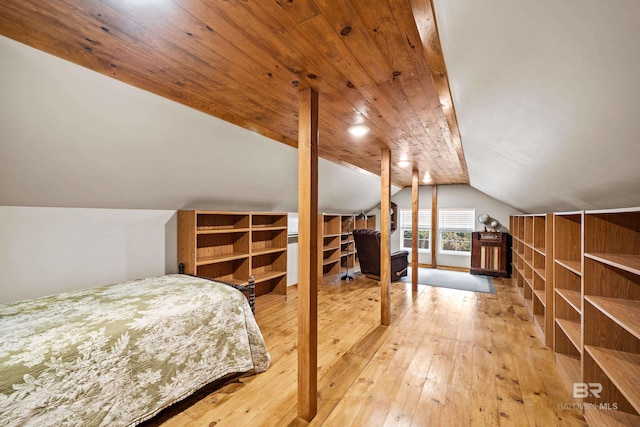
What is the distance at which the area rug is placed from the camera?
4.86 m

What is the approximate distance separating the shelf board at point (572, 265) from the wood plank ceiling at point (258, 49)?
1.44 meters

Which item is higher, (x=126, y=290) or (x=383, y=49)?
(x=383, y=49)

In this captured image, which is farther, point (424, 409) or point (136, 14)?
point (424, 409)

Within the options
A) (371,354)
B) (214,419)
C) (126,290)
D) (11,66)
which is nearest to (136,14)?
(11,66)

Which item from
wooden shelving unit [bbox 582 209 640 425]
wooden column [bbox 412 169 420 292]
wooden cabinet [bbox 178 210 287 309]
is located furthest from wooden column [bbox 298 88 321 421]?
wooden column [bbox 412 169 420 292]

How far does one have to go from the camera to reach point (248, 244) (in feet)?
11.9

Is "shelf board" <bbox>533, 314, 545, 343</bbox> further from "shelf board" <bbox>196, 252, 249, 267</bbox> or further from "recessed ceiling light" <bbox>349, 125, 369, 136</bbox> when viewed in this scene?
"shelf board" <bbox>196, 252, 249, 267</bbox>

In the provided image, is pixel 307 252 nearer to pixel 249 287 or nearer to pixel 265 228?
pixel 249 287

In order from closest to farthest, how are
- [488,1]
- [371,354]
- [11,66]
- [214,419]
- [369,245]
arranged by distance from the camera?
[488,1] < [11,66] < [214,419] < [371,354] < [369,245]

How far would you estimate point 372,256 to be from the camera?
527cm

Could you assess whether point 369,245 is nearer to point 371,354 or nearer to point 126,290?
point 371,354

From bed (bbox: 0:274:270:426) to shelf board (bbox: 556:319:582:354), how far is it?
7.89 feet

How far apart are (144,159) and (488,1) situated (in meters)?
2.46

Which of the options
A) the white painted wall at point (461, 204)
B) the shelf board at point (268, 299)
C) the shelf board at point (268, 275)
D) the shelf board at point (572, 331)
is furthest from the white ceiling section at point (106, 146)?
the white painted wall at point (461, 204)
